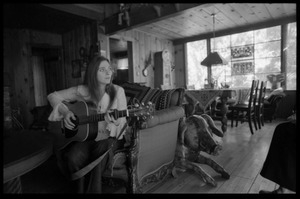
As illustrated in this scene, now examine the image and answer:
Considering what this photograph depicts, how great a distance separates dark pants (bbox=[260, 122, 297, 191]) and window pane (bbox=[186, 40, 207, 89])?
4728 mm

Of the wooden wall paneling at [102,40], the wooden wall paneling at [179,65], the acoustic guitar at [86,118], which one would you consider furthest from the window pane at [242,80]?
the acoustic guitar at [86,118]

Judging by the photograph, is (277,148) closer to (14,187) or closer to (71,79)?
(14,187)

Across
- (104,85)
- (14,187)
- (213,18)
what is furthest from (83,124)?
(213,18)

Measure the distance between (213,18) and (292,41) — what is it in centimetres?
192

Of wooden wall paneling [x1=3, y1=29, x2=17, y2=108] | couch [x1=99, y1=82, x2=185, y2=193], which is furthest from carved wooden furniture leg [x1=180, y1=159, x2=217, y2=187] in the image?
wooden wall paneling [x1=3, y1=29, x2=17, y2=108]

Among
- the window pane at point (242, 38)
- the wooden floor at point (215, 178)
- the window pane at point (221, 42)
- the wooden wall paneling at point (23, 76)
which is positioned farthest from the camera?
the window pane at point (221, 42)

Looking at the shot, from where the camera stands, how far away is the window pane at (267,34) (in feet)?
15.2

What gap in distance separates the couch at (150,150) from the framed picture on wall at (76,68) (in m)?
3.03

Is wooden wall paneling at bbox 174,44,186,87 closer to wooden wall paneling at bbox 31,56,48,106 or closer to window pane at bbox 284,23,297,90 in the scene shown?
window pane at bbox 284,23,297,90

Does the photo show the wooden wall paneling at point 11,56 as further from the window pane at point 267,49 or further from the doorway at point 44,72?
the window pane at point 267,49

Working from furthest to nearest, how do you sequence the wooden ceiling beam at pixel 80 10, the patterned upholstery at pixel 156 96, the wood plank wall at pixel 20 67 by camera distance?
the wood plank wall at pixel 20 67
the wooden ceiling beam at pixel 80 10
the patterned upholstery at pixel 156 96

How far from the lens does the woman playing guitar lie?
1.30 meters

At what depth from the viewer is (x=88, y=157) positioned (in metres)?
1.32

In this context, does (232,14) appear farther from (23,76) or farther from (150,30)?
(23,76)
